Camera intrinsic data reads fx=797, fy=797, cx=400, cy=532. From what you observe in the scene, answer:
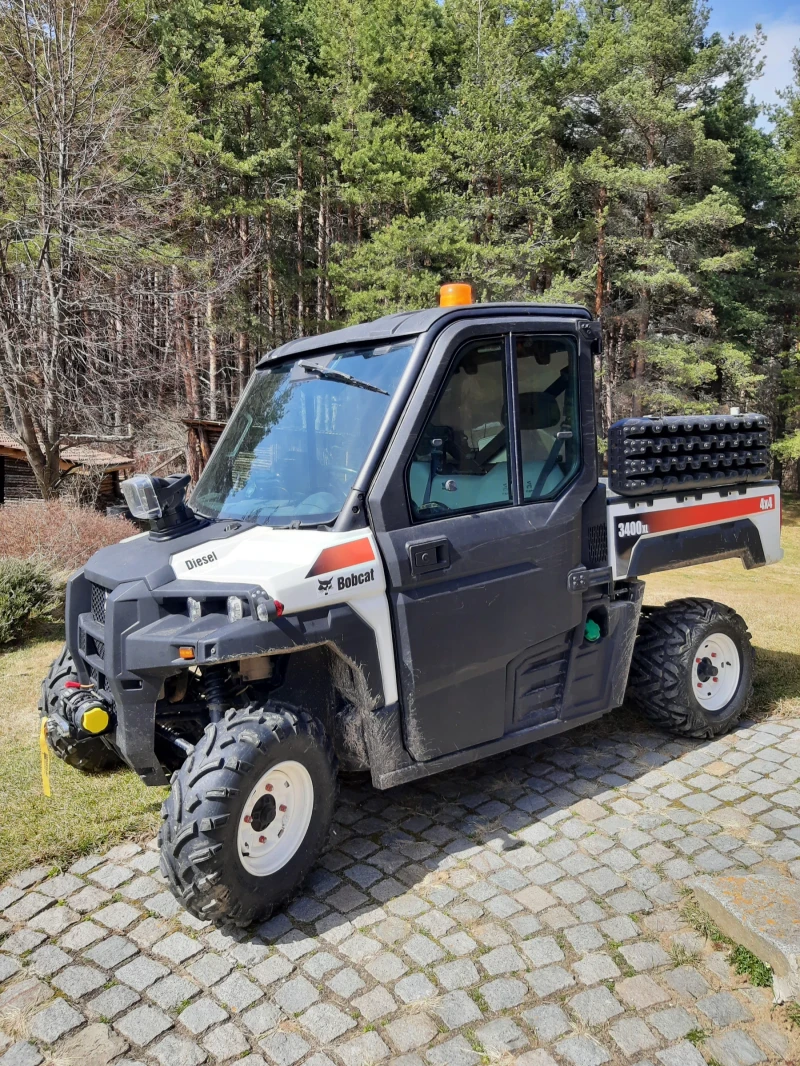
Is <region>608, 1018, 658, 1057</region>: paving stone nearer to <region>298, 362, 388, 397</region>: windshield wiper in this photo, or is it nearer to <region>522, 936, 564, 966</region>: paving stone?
<region>522, 936, 564, 966</region>: paving stone

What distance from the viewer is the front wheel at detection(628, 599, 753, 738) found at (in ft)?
15.9

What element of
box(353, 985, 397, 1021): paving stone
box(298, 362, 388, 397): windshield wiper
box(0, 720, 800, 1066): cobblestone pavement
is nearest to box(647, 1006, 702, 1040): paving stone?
box(0, 720, 800, 1066): cobblestone pavement

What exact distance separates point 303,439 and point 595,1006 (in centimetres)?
260

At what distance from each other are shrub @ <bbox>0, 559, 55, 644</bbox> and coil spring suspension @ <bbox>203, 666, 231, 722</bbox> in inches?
190

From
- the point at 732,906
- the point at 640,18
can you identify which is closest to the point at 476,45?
the point at 640,18

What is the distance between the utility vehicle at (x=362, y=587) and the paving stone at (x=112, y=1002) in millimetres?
356

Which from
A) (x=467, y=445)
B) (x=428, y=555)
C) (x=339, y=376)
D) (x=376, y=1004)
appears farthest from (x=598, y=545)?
(x=376, y=1004)

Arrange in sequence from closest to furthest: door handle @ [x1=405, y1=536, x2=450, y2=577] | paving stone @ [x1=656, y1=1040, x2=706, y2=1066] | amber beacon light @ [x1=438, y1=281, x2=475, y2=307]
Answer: paving stone @ [x1=656, y1=1040, x2=706, y2=1066] < door handle @ [x1=405, y1=536, x2=450, y2=577] < amber beacon light @ [x1=438, y1=281, x2=475, y2=307]

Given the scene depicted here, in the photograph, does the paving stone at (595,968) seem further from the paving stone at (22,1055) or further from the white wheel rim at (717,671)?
A: the white wheel rim at (717,671)

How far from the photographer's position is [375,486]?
3.39m

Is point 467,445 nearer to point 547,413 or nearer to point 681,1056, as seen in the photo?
point 547,413

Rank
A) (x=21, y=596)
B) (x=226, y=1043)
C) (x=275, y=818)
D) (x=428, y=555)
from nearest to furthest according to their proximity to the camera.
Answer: (x=226, y=1043) < (x=275, y=818) < (x=428, y=555) < (x=21, y=596)

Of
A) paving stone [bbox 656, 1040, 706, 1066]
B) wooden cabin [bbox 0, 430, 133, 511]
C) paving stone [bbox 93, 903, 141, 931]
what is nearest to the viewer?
paving stone [bbox 656, 1040, 706, 1066]

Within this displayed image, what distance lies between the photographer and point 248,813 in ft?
10.4
